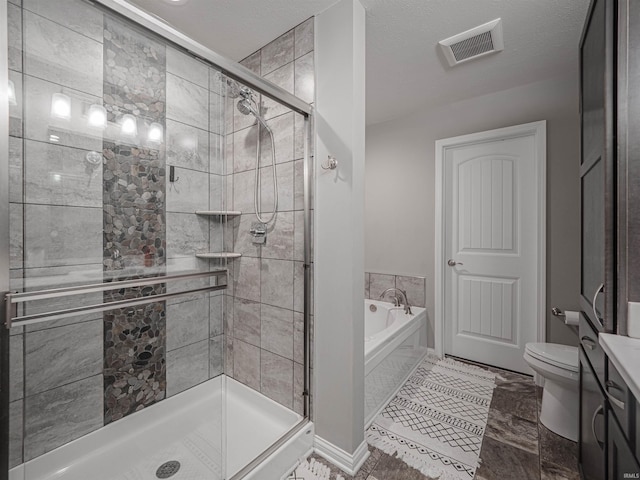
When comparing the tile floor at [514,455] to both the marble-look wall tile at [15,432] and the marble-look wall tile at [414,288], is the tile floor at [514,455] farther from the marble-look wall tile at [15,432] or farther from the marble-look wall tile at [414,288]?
Result: the marble-look wall tile at [15,432]

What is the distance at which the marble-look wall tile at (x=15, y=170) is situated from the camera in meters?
0.82

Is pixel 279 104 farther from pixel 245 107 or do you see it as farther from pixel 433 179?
pixel 433 179

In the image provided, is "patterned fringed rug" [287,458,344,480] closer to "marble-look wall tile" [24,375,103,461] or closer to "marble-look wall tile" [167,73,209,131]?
"marble-look wall tile" [24,375,103,461]

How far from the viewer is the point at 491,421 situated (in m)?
1.93

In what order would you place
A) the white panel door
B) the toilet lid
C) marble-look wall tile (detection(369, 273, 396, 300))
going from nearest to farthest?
the toilet lid < the white panel door < marble-look wall tile (detection(369, 273, 396, 300))

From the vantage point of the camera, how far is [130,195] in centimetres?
111

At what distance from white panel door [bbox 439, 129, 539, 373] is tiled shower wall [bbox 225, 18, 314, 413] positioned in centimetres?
175

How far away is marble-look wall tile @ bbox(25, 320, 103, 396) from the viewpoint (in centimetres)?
98

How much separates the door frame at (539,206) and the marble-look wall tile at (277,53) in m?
1.70

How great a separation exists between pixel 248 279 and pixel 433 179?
2.03 m

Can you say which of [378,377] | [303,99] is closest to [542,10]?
[303,99]

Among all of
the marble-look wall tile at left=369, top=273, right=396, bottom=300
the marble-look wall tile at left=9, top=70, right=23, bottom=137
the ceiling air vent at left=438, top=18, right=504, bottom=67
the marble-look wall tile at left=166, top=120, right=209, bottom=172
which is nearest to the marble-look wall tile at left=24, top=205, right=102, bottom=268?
the marble-look wall tile at left=9, top=70, right=23, bottom=137

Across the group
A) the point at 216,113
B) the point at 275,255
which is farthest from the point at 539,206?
the point at 216,113

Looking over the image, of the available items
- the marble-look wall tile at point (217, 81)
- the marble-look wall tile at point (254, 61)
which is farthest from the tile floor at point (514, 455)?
the marble-look wall tile at point (254, 61)
